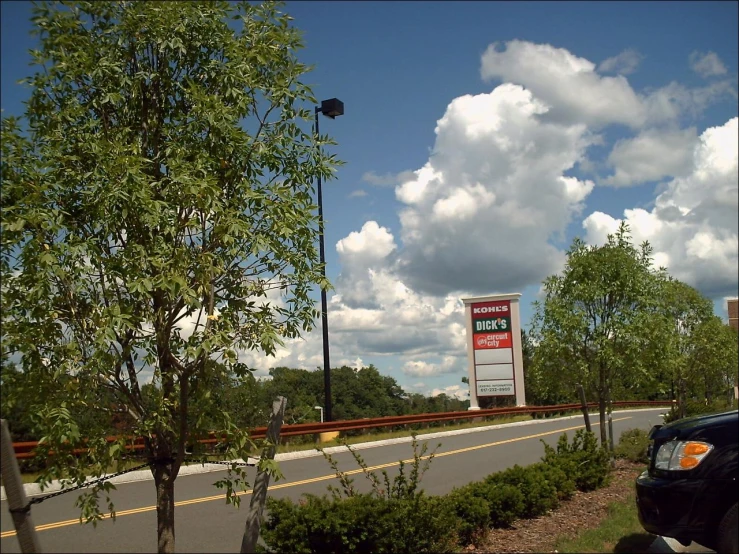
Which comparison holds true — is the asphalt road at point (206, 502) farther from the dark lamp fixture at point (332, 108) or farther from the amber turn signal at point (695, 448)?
the amber turn signal at point (695, 448)

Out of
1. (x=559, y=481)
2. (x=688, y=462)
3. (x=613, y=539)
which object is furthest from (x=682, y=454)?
(x=559, y=481)

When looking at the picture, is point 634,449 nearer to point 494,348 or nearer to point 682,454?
point 682,454

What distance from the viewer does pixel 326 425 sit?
22.1 m

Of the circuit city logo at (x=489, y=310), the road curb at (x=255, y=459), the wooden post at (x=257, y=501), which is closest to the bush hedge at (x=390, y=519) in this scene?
the road curb at (x=255, y=459)

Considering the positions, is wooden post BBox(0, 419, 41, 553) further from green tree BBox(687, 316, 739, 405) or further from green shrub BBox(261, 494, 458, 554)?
green tree BBox(687, 316, 739, 405)

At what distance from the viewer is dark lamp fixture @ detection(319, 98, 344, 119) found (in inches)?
260

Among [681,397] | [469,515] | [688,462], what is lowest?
[469,515]

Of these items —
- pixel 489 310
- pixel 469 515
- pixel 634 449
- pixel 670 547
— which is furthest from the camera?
pixel 489 310

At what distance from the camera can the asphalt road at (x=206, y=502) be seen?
797 centimetres

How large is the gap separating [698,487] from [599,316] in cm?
801

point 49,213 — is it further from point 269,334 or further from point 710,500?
point 710,500

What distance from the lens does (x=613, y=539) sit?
24.0ft

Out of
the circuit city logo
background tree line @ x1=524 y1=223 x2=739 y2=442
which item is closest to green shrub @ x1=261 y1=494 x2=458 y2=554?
background tree line @ x1=524 y1=223 x2=739 y2=442

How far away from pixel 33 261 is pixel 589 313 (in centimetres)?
1105
